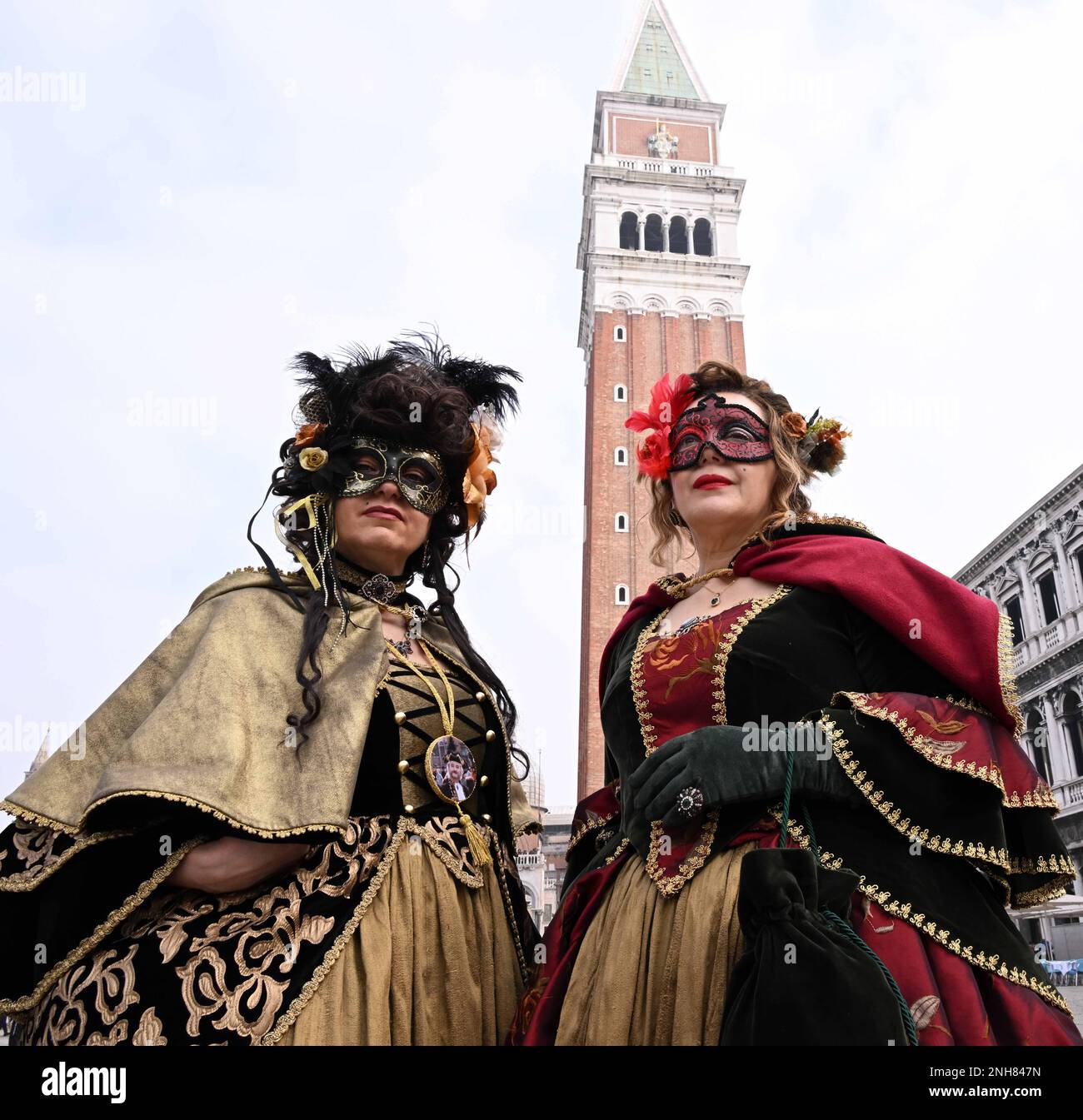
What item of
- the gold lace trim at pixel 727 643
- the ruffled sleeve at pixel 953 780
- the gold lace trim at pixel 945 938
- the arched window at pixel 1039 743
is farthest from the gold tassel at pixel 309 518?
the arched window at pixel 1039 743

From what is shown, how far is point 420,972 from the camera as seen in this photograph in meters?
2.38

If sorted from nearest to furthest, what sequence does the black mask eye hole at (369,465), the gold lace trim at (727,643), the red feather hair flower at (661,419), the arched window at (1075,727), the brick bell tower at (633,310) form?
the gold lace trim at (727,643)
the black mask eye hole at (369,465)
the red feather hair flower at (661,419)
the arched window at (1075,727)
the brick bell tower at (633,310)

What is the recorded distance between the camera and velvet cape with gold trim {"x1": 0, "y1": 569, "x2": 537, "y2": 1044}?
2.14 m

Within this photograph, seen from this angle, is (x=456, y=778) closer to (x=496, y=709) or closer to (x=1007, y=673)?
(x=496, y=709)

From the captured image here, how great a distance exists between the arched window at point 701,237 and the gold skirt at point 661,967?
32800mm

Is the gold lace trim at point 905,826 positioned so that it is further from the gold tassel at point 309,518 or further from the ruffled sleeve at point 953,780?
the gold tassel at point 309,518

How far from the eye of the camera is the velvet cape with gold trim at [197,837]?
214 cm

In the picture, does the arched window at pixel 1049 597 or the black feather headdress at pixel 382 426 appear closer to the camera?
the black feather headdress at pixel 382 426

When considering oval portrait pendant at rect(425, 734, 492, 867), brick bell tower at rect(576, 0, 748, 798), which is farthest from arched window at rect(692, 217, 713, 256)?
oval portrait pendant at rect(425, 734, 492, 867)

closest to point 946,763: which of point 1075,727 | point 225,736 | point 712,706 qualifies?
point 712,706

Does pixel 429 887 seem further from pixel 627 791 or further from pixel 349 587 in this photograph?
pixel 349 587

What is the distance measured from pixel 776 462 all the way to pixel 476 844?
1.45m

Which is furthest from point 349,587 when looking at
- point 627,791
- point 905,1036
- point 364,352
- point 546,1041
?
point 905,1036

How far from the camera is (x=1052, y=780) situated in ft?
66.1
